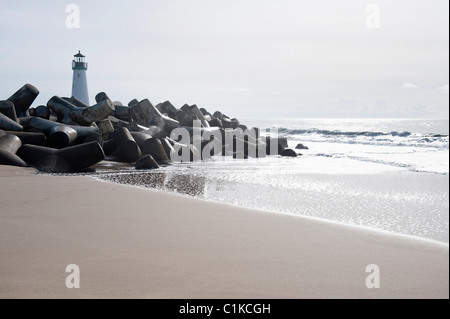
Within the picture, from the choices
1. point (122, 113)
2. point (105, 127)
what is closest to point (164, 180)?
point (105, 127)

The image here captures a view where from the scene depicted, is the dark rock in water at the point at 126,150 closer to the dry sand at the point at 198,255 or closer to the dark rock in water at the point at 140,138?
the dark rock in water at the point at 140,138

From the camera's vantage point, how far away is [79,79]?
121ft

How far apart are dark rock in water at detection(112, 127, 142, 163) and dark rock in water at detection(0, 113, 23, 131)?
2163mm

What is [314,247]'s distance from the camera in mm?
3480

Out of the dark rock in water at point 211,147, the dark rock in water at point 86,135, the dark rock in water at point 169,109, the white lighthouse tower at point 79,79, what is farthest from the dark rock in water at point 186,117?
the white lighthouse tower at point 79,79

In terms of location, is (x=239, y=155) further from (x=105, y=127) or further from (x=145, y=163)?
(x=145, y=163)

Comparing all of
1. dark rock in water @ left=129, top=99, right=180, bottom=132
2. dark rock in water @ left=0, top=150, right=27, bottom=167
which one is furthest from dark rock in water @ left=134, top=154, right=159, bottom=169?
dark rock in water @ left=129, top=99, right=180, bottom=132

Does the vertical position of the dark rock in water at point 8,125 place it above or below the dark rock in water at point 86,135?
above

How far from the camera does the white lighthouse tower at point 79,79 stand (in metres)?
36.7

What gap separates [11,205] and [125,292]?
9.41 feet

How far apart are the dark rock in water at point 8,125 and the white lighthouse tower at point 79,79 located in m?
27.1

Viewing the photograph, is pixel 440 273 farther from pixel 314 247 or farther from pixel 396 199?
pixel 396 199

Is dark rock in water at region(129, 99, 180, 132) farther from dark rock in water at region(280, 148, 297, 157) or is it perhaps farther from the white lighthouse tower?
the white lighthouse tower

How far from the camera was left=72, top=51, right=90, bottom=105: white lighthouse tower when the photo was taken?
3666 centimetres
